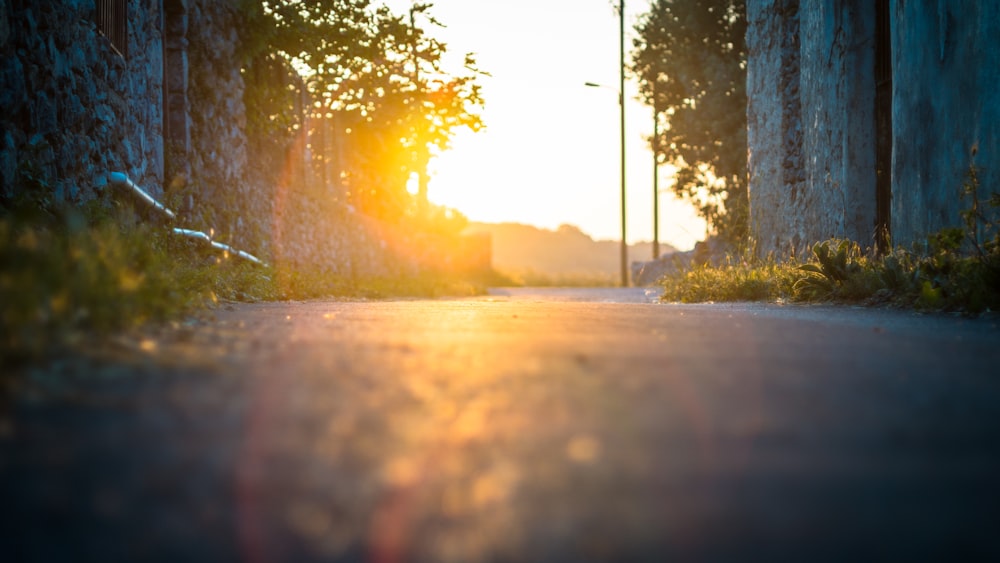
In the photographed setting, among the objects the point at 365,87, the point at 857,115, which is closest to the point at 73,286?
the point at 857,115

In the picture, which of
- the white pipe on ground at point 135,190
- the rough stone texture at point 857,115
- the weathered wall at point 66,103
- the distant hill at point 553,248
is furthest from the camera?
the distant hill at point 553,248

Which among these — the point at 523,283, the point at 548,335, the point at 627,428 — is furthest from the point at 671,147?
the point at 627,428

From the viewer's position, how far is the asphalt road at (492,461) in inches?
44.7

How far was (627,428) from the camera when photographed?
1.57 meters

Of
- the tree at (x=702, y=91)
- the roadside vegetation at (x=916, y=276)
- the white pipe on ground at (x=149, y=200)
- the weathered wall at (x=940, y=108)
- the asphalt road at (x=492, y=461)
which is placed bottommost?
the asphalt road at (x=492, y=461)

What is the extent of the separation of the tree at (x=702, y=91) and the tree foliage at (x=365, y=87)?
4710mm

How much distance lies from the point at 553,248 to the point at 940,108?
7128 centimetres

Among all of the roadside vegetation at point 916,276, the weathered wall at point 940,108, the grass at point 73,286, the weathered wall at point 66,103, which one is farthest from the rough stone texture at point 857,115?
the weathered wall at point 66,103

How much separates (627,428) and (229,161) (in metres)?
10.2

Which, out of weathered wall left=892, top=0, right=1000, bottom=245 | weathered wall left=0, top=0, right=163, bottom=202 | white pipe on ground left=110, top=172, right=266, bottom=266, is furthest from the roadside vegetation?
weathered wall left=0, top=0, right=163, bottom=202

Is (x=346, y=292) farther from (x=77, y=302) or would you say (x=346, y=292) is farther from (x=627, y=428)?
(x=627, y=428)

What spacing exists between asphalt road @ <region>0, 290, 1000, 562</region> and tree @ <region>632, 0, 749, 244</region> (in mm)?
14436

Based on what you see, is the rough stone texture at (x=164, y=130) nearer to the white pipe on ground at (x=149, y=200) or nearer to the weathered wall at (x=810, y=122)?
the white pipe on ground at (x=149, y=200)

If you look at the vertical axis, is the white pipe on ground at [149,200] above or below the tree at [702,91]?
below
